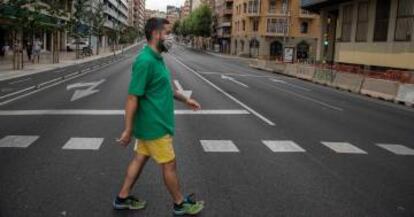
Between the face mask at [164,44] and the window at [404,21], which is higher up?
the window at [404,21]

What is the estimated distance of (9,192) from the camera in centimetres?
612

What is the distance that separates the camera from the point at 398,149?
1016cm

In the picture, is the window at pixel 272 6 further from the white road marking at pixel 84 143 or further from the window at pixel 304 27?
the white road marking at pixel 84 143

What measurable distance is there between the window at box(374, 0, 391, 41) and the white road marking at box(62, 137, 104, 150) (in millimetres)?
31523

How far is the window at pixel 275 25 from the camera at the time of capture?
288ft

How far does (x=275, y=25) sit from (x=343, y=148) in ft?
261

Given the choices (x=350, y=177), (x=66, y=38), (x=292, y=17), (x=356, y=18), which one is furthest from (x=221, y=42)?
(x=350, y=177)

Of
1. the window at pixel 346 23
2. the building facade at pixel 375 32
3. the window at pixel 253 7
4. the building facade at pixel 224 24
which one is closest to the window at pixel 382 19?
the building facade at pixel 375 32

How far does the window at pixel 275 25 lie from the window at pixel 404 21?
5233cm

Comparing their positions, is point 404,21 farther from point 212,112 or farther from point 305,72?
point 212,112

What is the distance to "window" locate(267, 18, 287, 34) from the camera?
288 feet

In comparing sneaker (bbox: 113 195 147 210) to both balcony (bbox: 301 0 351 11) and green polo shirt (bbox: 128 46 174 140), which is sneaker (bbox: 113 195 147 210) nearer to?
green polo shirt (bbox: 128 46 174 140)

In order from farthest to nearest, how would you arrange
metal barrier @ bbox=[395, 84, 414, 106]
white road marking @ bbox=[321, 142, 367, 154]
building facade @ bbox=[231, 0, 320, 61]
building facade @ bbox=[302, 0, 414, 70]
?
building facade @ bbox=[231, 0, 320, 61], building facade @ bbox=[302, 0, 414, 70], metal barrier @ bbox=[395, 84, 414, 106], white road marking @ bbox=[321, 142, 367, 154]

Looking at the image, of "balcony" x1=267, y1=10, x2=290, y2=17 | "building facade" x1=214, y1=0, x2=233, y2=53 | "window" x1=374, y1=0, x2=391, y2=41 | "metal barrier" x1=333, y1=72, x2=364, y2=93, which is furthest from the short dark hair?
"building facade" x1=214, y1=0, x2=233, y2=53
